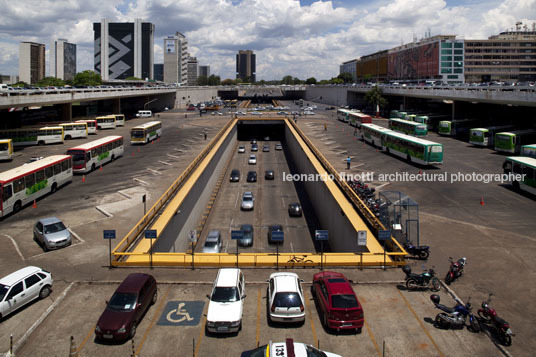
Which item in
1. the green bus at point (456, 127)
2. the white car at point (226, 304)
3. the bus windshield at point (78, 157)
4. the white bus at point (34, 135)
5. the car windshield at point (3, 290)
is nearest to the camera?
the white car at point (226, 304)

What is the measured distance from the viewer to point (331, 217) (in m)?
33.3

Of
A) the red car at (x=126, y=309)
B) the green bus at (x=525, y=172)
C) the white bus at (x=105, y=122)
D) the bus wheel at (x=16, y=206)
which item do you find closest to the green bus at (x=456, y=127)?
the green bus at (x=525, y=172)

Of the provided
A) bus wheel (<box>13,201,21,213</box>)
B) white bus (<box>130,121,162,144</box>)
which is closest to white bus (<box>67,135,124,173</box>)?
white bus (<box>130,121,162,144</box>)

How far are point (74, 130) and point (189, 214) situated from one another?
4117cm

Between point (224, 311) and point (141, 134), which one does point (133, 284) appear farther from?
point (141, 134)

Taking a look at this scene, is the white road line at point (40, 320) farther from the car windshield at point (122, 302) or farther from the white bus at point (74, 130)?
the white bus at point (74, 130)

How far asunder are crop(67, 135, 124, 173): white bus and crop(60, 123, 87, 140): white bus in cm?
1801

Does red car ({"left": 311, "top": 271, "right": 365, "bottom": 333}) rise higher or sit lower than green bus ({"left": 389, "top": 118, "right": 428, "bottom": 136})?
lower

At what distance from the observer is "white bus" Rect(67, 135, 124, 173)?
134 feet

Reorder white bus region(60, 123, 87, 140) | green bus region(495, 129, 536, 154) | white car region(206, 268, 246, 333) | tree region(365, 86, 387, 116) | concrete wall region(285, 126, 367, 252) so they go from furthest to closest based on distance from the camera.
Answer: tree region(365, 86, 387, 116)
white bus region(60, 123, 87, 140)
green bus region(495, 129, 536, 154)
concrete wall region(285, 126, 367, 252)
white car region(206, 268, 246, 333)

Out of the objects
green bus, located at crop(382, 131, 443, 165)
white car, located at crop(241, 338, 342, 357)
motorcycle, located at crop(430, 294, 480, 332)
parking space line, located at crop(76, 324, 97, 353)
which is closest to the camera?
white car, located at crop(241, 338, 342, 357)

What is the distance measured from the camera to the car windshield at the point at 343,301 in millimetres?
13992

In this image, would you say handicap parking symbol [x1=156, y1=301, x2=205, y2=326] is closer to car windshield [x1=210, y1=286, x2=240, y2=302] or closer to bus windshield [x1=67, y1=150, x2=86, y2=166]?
car windshield [x1=210, y1=286, x2=240, y2=302]

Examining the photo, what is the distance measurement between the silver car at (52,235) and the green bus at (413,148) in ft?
116
